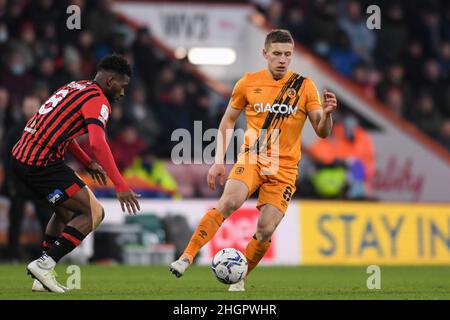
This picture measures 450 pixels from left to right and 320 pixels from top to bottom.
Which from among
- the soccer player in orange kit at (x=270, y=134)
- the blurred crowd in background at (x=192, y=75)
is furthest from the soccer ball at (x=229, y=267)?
the blurred crowd in background at (x=192, y=75)

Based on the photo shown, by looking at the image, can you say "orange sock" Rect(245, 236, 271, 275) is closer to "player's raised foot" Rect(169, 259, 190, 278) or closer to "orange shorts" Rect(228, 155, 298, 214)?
"orange shorts" Rect(228, 155, 298, 214)

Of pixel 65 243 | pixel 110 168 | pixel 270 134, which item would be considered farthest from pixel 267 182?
pixel 65 243

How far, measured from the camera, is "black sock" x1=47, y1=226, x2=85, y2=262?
8.57 m

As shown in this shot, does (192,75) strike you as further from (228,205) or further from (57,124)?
(57,124)

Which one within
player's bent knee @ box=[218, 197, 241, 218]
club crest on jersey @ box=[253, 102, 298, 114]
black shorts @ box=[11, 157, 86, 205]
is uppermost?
club crest on jersey @ box=[253, 102, 298, 114]

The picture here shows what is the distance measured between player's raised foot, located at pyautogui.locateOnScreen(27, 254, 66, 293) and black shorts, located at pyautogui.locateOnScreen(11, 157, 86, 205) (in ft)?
1.65

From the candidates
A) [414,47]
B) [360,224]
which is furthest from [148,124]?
[414,47]

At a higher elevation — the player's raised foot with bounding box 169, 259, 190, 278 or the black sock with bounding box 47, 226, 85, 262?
the black sock with bounding box 47, 226, 85, 262

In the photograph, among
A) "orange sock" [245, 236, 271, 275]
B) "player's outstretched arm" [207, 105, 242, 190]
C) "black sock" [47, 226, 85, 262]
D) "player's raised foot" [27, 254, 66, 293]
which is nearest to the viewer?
"player's raised foot" [27, 254, 66, 293]

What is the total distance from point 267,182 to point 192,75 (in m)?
9.53

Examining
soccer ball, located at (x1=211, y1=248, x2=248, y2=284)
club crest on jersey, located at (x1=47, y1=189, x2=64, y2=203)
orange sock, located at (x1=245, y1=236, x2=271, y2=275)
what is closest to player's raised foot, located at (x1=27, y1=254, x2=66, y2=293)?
club crest on jersey, located at (x1=47, y1=189, x2=64, y2=203)

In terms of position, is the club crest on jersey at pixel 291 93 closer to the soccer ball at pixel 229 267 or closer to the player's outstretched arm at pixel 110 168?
the soccer ball at pixel 229 267

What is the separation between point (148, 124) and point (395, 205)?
4270 mm

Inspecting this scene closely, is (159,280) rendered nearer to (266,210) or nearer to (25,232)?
(266,210)
